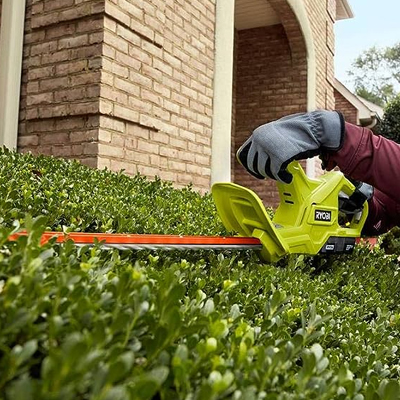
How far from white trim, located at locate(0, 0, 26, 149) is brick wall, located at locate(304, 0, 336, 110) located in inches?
251

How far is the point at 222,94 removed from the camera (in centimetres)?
652

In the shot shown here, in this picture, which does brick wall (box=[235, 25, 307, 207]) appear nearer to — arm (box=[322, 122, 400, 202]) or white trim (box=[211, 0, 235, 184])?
white trim (box=[211, 0, 235, 184])

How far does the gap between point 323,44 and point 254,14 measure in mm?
1792

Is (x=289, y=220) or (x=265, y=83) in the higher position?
(x=265, y=83)

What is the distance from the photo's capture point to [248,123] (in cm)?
1087

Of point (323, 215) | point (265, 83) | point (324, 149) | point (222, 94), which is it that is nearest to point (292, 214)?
point (323, 215)

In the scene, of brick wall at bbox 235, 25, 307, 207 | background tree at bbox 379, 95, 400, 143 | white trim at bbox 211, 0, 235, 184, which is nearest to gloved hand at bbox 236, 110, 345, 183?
white trim at bbox 211, 0, 235, 184

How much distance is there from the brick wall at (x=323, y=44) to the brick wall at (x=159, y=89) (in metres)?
4.73

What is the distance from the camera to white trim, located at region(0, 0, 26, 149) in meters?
5.04

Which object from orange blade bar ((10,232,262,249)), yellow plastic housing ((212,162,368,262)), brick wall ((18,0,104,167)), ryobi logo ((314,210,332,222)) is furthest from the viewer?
brick wall ((18,0,104,167))

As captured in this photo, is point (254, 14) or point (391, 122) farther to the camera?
point (391, 122)

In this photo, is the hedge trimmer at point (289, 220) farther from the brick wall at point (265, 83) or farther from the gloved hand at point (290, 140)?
the brick wall at point (265, 83)

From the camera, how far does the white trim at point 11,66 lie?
5.04 m

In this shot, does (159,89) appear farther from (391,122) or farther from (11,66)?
(391,122)
